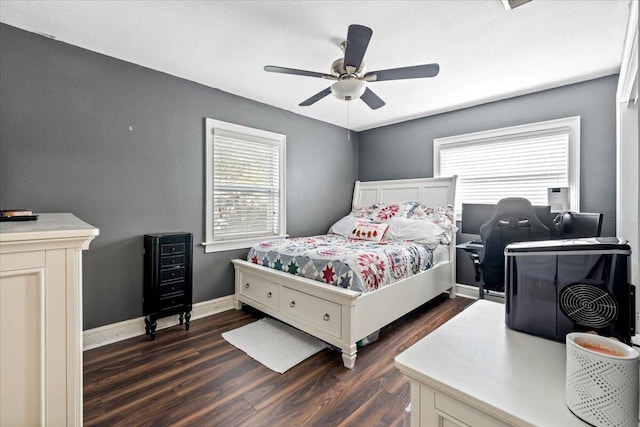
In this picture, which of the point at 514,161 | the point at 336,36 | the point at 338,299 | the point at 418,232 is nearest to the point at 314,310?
the point at 338,299

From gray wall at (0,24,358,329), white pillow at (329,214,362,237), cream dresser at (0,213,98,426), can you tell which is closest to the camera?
cream dresser at (0,213,98,426)

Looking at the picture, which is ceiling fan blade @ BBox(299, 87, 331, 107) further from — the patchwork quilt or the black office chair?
the black office chair

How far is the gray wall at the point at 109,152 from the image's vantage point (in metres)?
2.14

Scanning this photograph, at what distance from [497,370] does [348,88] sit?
2039 mm

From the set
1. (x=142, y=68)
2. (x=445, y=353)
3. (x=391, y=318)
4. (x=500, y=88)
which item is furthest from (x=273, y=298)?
(x=500, y=88)

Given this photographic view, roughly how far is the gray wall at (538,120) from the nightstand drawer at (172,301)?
→ 335 cm

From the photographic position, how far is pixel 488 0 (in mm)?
1828

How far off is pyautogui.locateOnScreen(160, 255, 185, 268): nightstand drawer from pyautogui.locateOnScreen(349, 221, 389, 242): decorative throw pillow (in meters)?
1.99

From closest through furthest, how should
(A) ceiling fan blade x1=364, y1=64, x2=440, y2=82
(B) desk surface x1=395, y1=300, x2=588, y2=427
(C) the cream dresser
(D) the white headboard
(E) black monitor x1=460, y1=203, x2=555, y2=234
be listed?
(B) desk surface x1=395, y1=300, x2=588, y2=427
(C) the cream dresser
(A) ceiling fan blade x1=364, y1=64, x2=440, y2=82
(E) black monitor x1=460, y1=203, x2=555, y2=234
(D) the white headboard

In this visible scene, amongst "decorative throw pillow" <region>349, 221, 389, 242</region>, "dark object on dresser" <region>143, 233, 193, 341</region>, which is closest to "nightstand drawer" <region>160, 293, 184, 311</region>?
"dark object on dresser" <region>143, 233, 193, 341</region>

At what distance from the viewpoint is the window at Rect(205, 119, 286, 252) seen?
10.4ft

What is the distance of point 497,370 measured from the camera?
2.21 feet

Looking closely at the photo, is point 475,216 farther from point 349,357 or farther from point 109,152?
point 109,152

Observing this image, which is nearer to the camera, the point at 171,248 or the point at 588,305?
the point at 588,305
